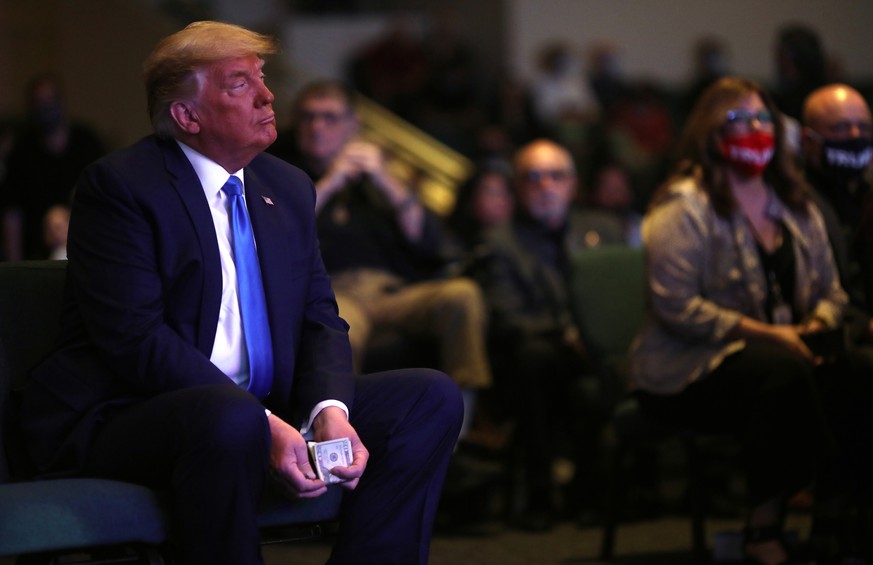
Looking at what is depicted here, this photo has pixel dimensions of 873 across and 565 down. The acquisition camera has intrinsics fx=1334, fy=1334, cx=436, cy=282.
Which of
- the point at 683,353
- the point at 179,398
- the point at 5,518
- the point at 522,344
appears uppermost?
the point at 179,398

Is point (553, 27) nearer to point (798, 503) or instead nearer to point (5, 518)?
point (798, 503)

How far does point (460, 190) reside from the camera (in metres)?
6.01

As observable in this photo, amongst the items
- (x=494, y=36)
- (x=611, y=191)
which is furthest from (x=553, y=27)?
(x=611, y=191)

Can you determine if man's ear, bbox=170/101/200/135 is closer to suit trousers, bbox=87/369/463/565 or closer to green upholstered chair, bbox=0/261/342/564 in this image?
green upholstered chair, bbox=0/261/342/564

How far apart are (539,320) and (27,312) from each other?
246 centimetres

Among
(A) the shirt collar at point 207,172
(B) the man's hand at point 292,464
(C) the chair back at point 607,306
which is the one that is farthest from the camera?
(C) the chair back at point 607,306

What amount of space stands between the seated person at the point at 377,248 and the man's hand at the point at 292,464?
6.58ft

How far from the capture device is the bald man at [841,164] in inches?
162

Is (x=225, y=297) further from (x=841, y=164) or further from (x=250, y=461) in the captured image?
(x=841, y=164)

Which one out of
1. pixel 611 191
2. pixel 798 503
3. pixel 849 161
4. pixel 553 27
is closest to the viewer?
pixel 849 161

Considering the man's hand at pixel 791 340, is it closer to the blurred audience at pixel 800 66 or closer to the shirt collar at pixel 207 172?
the shirt collar at pixel 207 172

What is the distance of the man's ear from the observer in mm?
2793

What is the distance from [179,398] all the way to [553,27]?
895 cm

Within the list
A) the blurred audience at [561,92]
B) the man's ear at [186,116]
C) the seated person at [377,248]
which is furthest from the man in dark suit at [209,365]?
Answer: the blurred audience at [561,92]
